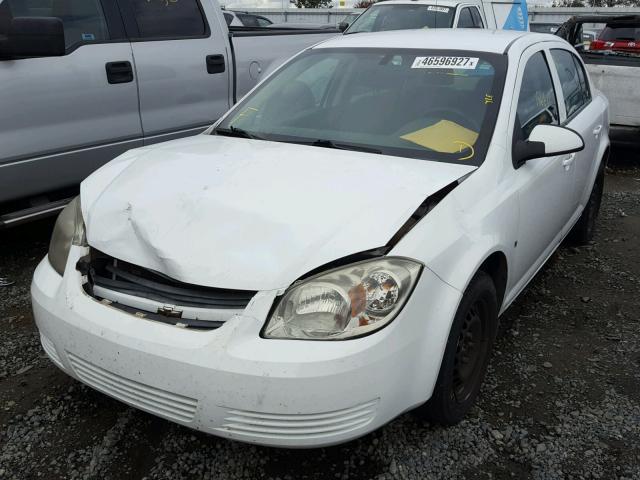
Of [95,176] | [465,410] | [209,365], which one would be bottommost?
[465,410]

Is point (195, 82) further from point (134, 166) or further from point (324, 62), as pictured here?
point (134, 166)

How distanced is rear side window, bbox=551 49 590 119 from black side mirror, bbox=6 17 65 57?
9.76 feet

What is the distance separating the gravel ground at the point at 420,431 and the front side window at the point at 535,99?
1144 millimetres

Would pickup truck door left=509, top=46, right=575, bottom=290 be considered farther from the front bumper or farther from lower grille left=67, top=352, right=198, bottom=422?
lower grille left=67, top=352, right=198, bottom=422

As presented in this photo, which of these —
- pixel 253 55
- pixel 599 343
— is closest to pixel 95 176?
pixel 599 343

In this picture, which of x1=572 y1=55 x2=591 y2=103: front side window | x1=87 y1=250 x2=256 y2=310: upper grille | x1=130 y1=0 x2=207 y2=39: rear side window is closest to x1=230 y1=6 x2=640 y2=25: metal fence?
x1=130 y1=0 x2=207 y2=39: rear side window

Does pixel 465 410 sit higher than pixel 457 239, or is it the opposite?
pixel 457 239

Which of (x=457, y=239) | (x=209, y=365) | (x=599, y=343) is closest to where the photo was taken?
(x=209, y=365)

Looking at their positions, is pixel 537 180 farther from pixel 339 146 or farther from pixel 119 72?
pixel 119 72

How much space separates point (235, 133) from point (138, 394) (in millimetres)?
1582

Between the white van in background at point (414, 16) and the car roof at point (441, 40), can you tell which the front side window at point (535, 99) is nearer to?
the car roof at point (441, 40)

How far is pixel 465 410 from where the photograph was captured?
8.26 ft

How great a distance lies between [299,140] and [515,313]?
1691 millimetres

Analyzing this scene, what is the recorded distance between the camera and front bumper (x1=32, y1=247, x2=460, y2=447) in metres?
1.86
